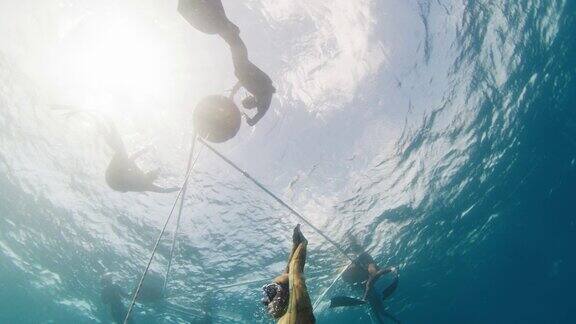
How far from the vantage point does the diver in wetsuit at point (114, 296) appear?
2419 centimetres

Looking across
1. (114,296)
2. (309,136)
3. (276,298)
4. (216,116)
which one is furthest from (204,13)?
(114,296)

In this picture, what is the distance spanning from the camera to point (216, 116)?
5051 millimetres

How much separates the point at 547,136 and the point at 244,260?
50.2 ft

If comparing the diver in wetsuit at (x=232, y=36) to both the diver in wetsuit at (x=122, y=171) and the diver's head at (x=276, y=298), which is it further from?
the diver in wetsuit at (x=122, y=171)

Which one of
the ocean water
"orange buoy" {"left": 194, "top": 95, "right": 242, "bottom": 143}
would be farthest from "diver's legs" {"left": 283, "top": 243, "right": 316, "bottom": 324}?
the ocean water

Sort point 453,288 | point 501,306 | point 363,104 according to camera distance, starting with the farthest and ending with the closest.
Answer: point 501,306 → point 453,288 → point 363,104

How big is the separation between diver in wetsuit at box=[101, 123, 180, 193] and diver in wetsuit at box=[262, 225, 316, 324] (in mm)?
4678

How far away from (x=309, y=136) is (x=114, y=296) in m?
20.1

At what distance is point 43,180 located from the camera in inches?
673

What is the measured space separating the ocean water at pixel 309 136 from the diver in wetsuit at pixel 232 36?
5.56 meters

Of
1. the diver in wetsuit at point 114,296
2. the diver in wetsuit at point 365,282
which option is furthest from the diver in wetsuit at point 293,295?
the diver in wetsuit at point 114,296

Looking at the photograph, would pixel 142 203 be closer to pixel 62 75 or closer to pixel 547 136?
pixel 62 75

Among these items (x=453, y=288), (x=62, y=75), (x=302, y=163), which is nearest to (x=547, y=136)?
(x=302, y=163)

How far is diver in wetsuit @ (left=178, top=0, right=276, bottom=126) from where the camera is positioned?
3688mm
